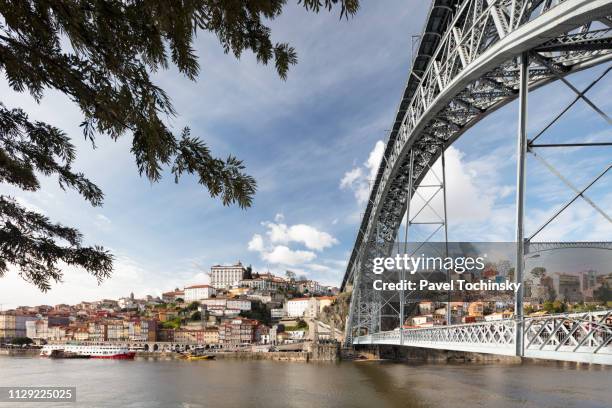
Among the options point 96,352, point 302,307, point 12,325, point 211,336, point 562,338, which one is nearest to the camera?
point 562,338

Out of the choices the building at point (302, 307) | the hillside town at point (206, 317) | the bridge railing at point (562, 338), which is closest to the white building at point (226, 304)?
the hillside town at point (206, 317)

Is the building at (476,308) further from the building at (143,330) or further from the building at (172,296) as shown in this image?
the building at (172,296)

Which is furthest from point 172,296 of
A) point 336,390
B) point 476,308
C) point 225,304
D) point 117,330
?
point 336,390

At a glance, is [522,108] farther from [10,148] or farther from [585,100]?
[10,148]

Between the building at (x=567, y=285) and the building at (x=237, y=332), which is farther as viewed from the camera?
the building at (x=237, y=332)

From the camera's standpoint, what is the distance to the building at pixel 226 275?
120688 mm

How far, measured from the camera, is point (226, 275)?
12162cm

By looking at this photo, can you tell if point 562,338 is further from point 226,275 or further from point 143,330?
point 226,275

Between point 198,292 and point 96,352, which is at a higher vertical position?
point 198,292

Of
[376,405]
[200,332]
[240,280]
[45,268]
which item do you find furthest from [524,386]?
[240,280]

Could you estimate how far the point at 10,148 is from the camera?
2.87 m

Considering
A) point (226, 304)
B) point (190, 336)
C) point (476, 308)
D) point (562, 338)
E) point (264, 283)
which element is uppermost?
point (562, 338)

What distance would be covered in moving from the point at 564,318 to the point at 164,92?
7092 mm

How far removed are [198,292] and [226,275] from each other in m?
17.8
